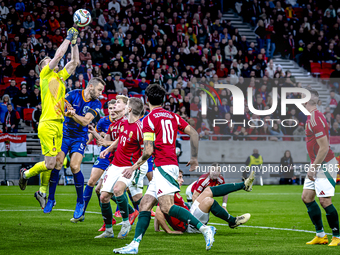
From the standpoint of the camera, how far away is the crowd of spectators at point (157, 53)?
66.2ft

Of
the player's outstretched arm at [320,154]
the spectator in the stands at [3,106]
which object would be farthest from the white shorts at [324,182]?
the spectator in the stands at [3,106]

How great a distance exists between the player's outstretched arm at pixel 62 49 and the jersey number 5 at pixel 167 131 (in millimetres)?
2988

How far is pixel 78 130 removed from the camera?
979 centimetres

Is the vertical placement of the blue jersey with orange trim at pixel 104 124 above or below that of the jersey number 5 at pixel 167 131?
below

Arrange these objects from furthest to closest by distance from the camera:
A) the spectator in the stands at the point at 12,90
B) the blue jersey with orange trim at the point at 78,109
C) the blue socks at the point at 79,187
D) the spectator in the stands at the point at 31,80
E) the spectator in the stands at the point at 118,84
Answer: the spectator in the stands at the point at 118,84, the spectator in the stands at the point at 31,80, the spectator in the stands at the point at 12,90, the blue jersey with orange trim at the point at 78,109, the blue socks at the point at 79,187

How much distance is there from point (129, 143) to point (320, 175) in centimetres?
292

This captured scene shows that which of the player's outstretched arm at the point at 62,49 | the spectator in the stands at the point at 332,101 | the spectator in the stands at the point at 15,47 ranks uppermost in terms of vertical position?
the player's outstretched arm at the point at 62,49

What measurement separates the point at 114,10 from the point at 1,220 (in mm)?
16733

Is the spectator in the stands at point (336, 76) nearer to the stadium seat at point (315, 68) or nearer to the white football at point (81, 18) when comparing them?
the stadium seat at point (315, 68)

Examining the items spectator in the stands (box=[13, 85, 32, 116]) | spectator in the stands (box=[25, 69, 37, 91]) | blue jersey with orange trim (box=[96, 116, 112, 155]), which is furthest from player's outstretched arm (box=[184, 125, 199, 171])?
spectator in the stands (box=[25, 69, 37, 91])

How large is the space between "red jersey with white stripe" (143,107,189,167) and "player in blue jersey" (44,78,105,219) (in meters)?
3.35

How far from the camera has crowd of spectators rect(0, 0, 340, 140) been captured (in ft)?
66.2

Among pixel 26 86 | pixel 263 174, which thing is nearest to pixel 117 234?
pixel 26 86

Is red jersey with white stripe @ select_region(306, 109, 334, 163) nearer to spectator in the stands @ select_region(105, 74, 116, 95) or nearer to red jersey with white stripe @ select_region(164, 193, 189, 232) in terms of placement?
red jersey with white stripe @ select_region(164, 193, 189, 232)
